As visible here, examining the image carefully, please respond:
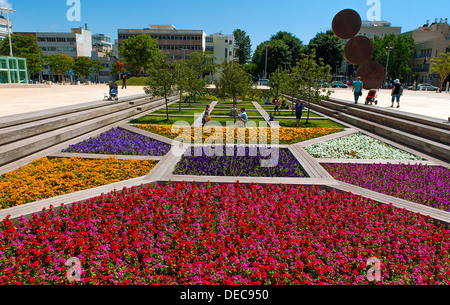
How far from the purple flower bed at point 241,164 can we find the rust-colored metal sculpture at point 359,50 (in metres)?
28.6

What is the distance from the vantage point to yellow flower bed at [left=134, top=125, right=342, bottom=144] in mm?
12867

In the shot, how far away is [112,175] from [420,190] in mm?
8273

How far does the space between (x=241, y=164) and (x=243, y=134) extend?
4226mm

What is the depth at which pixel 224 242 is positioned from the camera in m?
5.29

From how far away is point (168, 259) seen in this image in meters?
4.68

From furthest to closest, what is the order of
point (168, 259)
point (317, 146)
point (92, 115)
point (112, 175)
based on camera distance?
point (92, 115)
point (317, 146)
point (112, 175)
point (168, 259)

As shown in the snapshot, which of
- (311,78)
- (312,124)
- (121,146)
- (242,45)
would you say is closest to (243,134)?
(121,146)

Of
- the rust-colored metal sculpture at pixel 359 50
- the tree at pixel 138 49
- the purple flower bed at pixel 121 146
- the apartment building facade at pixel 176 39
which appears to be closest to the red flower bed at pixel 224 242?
the purple flower bed at pixel 121 146

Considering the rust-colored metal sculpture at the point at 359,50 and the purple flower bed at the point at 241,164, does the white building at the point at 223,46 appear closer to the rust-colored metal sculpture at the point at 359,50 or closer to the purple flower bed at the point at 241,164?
the rust-colored metal sculpture at the point at 359,50

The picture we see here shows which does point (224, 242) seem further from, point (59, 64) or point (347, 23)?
point (59, 64)
